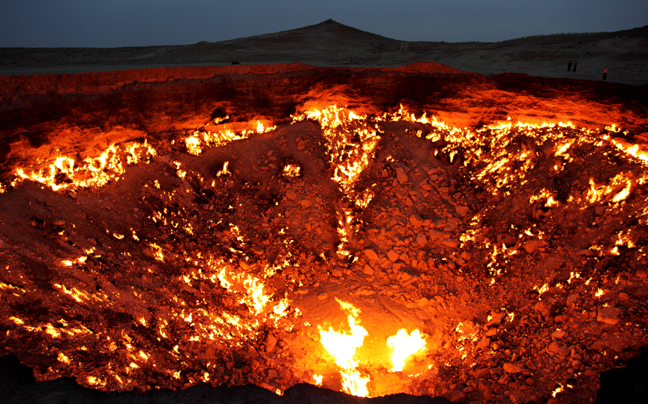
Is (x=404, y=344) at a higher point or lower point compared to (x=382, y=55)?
lower

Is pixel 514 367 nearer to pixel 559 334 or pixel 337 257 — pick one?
pixel 559 334

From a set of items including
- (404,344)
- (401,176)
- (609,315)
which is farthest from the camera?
(401,176)

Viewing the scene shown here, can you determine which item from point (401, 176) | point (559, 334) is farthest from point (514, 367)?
point (401, 176)

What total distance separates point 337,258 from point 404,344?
1452 millimetres

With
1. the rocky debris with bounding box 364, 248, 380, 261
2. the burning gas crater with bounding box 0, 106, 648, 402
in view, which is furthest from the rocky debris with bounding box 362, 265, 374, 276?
the rocky debris with bounding box 364, 248, 380, 261

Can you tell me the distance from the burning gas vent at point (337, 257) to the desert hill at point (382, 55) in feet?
5.28

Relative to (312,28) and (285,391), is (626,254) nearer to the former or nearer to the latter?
(285,391)

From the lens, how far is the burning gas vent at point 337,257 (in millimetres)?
4078

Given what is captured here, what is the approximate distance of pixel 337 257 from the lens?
205 inches

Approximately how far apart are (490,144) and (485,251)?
180 centimetres

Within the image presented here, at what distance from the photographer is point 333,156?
19.6 feet

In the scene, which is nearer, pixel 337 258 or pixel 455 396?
pixel 455 396

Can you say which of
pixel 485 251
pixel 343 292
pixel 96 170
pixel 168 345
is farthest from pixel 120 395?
pixel 485 251

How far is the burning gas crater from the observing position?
4.08m
